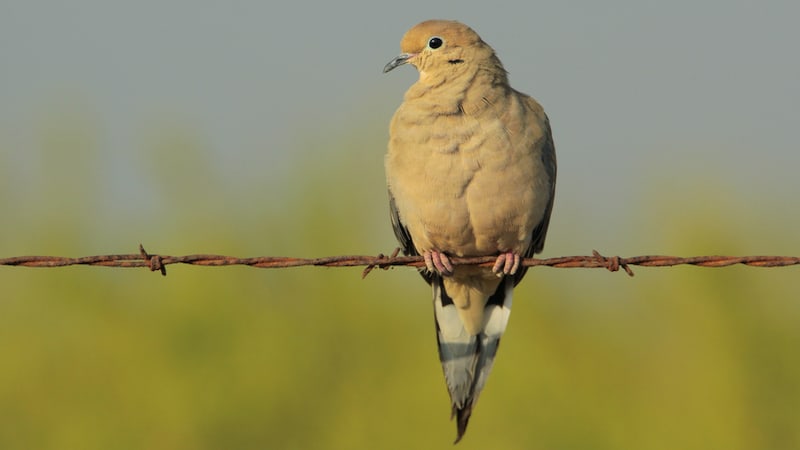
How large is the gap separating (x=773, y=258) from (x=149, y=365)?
9313 mm

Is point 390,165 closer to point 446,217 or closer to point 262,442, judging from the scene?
point 446,217

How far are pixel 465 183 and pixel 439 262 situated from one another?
19.8 inches

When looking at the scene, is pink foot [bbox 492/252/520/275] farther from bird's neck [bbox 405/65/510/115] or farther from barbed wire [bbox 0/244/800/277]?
barbed wire [bbox 0/244/800/277]

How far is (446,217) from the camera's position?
561 centimetres

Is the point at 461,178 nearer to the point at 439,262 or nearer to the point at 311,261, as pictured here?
the point at 439,262

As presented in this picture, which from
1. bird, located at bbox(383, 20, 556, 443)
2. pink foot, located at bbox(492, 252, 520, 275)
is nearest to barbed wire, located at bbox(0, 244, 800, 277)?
bird, located at bbox(383, 20, 556, 443)

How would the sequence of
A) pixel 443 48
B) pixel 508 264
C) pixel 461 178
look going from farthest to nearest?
pixel 443 48 → pixel 508 264 → pixel 461 178

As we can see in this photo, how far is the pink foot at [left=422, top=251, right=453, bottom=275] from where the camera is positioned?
5.82m

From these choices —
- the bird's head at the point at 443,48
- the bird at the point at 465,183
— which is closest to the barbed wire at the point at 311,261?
the bird at the point at 465,183

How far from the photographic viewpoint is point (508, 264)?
574 cm

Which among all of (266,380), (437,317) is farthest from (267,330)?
(437,317)

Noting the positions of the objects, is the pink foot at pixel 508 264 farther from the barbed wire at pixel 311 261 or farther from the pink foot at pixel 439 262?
the barbed wire at pixel 311 261

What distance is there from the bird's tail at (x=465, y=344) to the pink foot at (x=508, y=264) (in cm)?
46

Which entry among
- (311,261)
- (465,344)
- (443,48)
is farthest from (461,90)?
(311,261)
